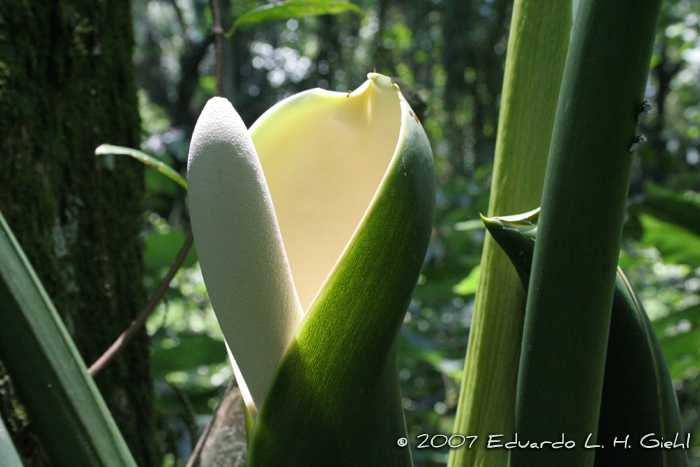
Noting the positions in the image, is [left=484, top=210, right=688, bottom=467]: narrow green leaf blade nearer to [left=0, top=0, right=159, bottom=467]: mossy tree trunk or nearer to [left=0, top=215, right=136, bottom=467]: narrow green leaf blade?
[left=0, top=215, right=136, bottom=467]: narrow green leaf blade

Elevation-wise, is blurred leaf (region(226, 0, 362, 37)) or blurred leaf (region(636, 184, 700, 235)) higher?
blurred leaf (region(226, 0, 362, 37))

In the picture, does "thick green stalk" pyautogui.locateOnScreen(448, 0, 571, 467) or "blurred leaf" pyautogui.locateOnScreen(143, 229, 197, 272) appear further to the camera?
"blurred leaf" pyautogui.locateOnScreen(143, 229, 197, 272)

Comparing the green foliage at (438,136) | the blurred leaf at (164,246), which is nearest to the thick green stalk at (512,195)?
the green foliage at (438,136)

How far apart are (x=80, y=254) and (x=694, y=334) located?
1.07 m

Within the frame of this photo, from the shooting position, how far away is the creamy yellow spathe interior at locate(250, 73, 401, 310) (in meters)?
0.25

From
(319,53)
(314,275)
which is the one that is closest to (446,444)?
(314,275)

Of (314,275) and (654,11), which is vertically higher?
(654,11)

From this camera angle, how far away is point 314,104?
0.26 m

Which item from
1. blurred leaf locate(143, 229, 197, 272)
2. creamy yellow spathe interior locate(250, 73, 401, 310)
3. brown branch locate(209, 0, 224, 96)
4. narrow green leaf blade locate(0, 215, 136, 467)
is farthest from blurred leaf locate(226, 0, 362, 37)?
blurred leaf locate(143, 229, 197, 272)

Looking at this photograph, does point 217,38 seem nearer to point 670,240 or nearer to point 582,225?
point 582,225

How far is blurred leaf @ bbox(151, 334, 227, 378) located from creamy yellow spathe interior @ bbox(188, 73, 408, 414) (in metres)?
0.61

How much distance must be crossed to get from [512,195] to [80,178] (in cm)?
33

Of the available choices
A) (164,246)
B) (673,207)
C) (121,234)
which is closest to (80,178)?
(121,234)

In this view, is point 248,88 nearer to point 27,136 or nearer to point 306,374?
point 27,136
